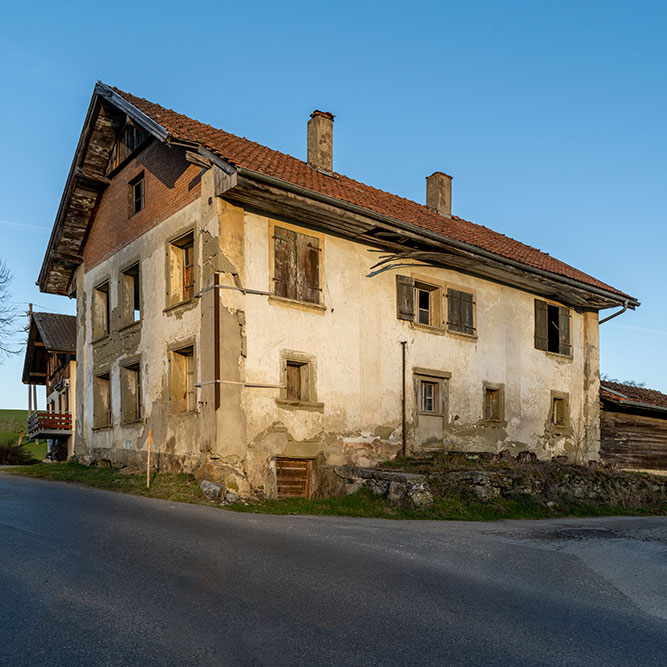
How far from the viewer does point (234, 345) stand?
42.9ft

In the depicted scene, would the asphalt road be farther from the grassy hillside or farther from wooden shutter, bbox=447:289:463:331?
the grassy hillside

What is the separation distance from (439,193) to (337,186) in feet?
21.7

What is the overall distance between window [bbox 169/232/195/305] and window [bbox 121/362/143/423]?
259cm

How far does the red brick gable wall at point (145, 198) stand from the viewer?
1485 centimetres

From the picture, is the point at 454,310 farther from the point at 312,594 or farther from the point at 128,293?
the point at 312,594

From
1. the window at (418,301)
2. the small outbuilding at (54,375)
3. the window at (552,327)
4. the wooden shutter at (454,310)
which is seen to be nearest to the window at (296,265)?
the window at (418,301)

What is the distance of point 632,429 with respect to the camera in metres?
22.3

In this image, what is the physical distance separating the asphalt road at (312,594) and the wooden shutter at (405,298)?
7.57 m

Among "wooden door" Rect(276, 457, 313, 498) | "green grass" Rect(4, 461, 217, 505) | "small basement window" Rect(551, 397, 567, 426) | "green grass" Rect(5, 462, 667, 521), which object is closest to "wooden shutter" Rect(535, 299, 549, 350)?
"small basement window" Rect(551, 397, 567, 426)

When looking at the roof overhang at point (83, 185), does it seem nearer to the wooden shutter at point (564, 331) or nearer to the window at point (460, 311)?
the window at point (460, 311)

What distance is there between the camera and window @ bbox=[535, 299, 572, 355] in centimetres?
2027

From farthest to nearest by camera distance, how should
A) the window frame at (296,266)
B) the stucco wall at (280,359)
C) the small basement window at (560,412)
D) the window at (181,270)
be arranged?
the small basement window at (560,412)
the window at (181,270)
the window frame at (296,266)
the stucco wall at (280,359)

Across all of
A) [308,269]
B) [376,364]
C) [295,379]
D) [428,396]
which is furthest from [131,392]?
[428,396]

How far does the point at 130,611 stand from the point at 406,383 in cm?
1185
